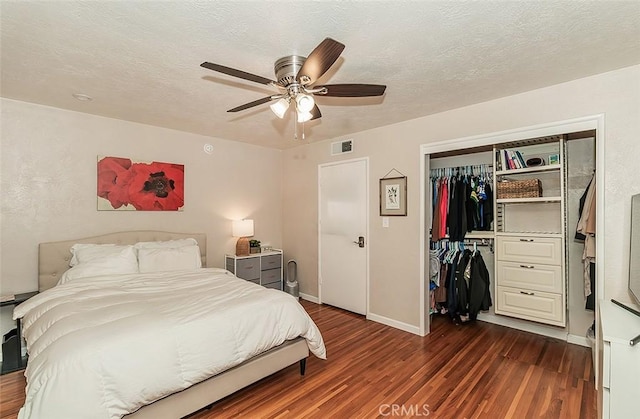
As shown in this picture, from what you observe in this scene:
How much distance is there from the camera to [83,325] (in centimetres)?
177

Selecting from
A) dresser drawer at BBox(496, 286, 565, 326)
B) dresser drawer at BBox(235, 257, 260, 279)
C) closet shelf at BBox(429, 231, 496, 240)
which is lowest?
dresser drawer at BBox(496, 286, 565, 326)

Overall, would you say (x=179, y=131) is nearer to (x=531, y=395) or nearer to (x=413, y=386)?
(x=413, y=386)

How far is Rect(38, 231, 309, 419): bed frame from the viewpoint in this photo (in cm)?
178

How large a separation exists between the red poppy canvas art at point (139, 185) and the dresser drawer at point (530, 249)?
3.96 meters

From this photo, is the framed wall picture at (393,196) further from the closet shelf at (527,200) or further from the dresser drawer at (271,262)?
the dresser drawer at (271,262)

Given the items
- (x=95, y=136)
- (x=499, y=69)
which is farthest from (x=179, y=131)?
(x=499, y=69)

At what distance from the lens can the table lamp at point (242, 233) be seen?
4.18 m

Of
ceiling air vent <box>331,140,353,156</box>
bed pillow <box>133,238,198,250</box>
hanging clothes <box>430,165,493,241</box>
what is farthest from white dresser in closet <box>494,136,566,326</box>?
bed pillow <box>133,238,198,250</box>

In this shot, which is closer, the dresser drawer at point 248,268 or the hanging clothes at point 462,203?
the hanging clothes at point 462,203

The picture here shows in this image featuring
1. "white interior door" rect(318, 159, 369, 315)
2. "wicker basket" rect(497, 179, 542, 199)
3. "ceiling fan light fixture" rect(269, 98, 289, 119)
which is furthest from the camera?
"white interior door" rect(318, 159, 369, 315)

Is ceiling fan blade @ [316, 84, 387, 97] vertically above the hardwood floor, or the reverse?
ceiling fan blade @ [316, 84, 387, 97]

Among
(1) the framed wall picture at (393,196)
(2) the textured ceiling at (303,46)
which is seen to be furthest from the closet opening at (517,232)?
(2) the textured ceiling at (303,46)

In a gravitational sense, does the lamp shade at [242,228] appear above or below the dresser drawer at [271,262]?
above

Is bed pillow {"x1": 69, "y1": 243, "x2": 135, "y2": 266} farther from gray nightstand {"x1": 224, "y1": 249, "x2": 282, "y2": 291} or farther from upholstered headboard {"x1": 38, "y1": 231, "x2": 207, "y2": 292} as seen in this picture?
gray nightstand {"x1": 224, "y1": 249, "x2": 282, "y2": 291}
